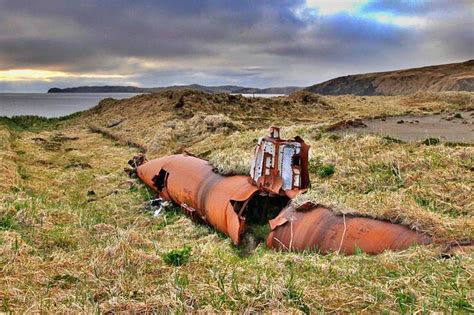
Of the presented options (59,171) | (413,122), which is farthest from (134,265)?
(413,122)

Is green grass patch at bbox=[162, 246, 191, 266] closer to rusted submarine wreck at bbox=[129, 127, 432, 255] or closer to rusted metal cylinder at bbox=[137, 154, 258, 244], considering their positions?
rusted submarine wreck at bbox=[129, 127, 432, 255]

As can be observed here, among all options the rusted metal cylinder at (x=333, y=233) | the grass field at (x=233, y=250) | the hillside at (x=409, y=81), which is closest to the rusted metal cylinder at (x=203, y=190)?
the grass field at (x=233, y=250)

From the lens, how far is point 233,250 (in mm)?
7445

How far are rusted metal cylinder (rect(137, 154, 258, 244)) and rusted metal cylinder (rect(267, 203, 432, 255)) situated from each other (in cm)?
92

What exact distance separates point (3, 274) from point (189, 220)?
4.93m

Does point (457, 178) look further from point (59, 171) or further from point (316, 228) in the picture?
point (59, 171)

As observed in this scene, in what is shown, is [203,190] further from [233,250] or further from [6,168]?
[6,168]

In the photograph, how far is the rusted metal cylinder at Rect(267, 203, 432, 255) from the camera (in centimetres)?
596

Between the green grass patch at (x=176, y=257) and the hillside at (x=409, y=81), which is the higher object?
the hillside at (x=409, y=81)

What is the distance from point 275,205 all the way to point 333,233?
2235 millimetres

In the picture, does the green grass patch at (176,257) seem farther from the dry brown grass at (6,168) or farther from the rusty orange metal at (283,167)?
the dry brown grass at (6,168)

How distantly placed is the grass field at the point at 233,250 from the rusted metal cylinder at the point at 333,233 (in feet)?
0.67

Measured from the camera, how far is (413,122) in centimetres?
1900

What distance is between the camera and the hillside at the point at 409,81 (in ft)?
262
